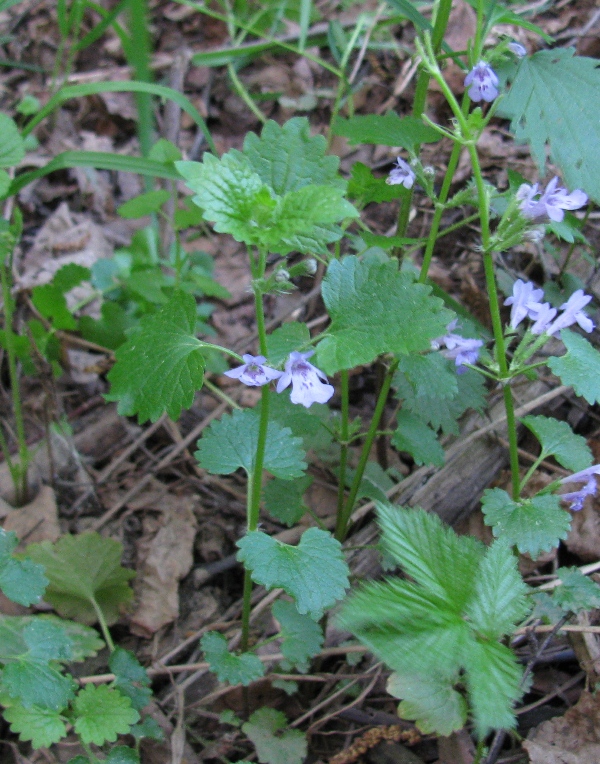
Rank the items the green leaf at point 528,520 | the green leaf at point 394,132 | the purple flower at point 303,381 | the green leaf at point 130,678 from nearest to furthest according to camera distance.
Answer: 1. the purple flower at point 303,381
2. the green leaf at point 528,520
3. the green leaf at point 394,132
4. the green leaf at point 130,678

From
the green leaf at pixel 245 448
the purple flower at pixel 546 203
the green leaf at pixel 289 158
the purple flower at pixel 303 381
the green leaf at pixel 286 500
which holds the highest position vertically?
the green leaf at pixel 289 158

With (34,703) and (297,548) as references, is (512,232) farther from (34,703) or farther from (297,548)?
(34,703)

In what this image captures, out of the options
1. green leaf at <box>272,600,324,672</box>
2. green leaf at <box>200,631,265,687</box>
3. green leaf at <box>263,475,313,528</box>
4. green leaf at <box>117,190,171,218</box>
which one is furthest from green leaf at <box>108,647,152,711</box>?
green leaf at <box>117,190,171,218</box>

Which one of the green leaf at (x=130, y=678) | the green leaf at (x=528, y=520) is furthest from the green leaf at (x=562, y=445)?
the green leaf at (x=130, y=678)

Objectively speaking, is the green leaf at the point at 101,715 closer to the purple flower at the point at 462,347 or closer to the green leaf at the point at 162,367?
the green leaf at the point at 162,367

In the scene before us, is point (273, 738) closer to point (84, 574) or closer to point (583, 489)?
point (84, 574)

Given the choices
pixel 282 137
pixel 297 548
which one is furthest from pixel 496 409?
pixel 282 137

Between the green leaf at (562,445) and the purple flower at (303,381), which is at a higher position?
the purple flower at (303,381)

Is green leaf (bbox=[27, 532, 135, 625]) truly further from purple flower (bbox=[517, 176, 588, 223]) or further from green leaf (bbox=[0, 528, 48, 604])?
purple flower (bbox=[517, 176, 588, 223])
